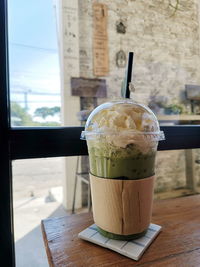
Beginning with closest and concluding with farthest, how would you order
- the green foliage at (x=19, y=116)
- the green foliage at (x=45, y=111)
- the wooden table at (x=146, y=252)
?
the wooden table at (x=146, y=252) < the green foliage at (x=19, y=116) < the green foliage at (x=45, y=111)

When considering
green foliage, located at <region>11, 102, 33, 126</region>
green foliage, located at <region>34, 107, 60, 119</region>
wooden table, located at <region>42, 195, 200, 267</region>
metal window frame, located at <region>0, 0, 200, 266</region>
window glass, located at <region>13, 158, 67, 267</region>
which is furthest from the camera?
window glass, located at <region>13, 158, 67, 267</region>

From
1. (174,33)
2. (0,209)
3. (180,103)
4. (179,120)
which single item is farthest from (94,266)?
(174,33)

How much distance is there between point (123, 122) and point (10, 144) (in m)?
0.52

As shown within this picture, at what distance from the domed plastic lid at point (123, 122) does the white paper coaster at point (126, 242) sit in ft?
0.98

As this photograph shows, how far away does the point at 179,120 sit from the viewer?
1.23 m

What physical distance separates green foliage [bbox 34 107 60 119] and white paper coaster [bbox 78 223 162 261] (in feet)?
2.21

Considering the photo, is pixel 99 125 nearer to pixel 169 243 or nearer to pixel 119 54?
pixel 169 243

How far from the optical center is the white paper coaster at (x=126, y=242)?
0.50 metres

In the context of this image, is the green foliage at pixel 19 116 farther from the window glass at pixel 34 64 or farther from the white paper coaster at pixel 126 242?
the white paper coaster at pixel 126 242

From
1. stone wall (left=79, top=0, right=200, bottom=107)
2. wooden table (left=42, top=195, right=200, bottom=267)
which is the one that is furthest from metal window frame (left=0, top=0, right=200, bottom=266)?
stone wall (left=79, top=0, right=200, bottom=107)

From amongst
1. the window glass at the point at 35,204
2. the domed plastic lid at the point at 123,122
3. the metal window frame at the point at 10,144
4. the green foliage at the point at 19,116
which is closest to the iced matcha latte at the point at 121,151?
the domed plastic lid at the point at 123,122

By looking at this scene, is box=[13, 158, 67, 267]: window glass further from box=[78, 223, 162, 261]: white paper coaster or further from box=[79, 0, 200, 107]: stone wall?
box=[79, 0, 200, 107]: stone wall

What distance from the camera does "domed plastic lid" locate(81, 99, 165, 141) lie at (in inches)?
20.8

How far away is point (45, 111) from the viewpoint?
1094 mm
